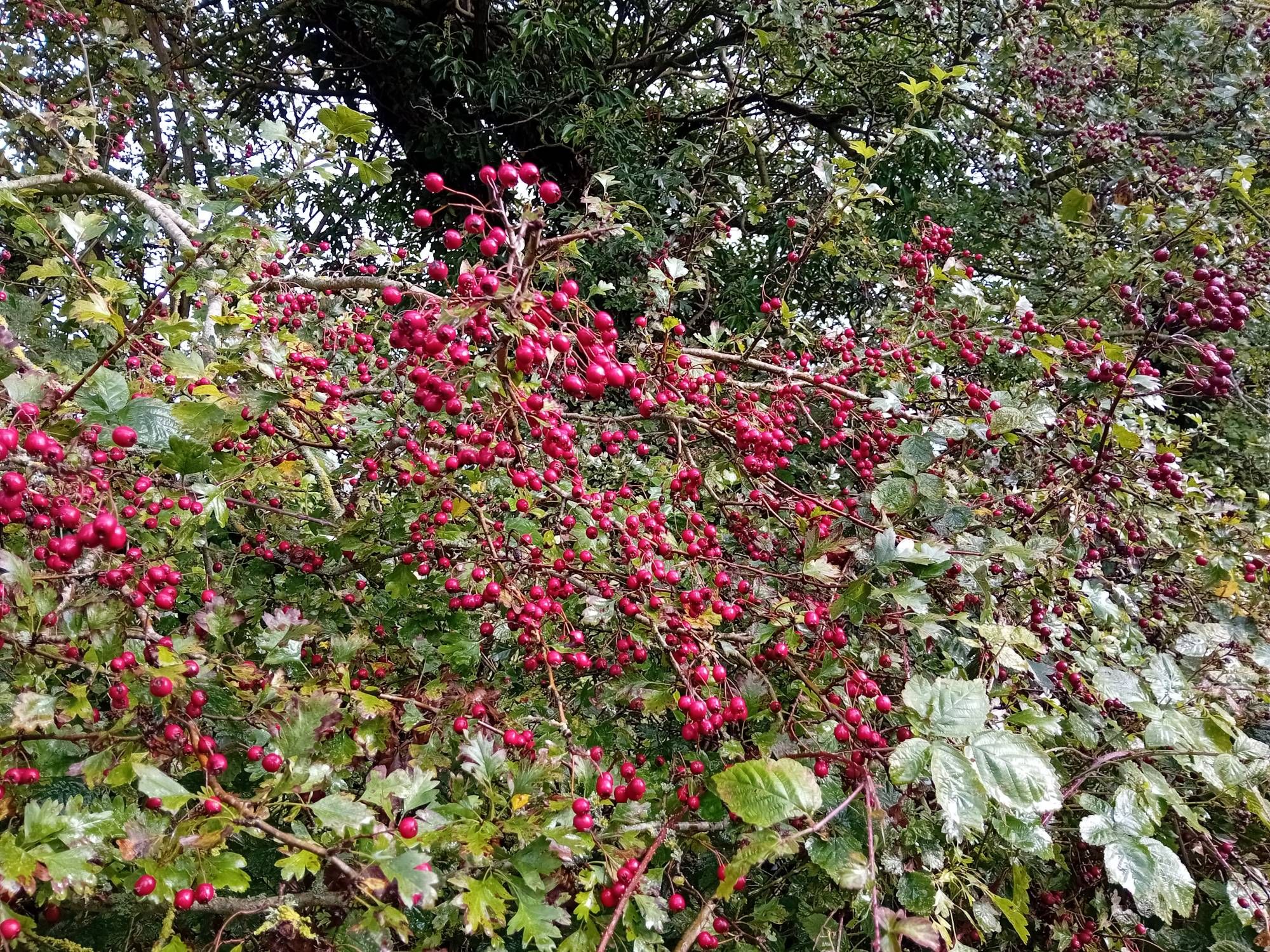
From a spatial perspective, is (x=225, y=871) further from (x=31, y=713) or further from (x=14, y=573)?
(x=14, y=573)

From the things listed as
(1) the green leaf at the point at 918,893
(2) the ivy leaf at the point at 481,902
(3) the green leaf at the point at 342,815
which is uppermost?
(1) the green leaf at the point at 918,893

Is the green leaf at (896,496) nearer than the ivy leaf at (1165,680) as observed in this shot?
No

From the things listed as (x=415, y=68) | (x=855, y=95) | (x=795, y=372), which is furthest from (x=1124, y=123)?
(x=415, y=68)

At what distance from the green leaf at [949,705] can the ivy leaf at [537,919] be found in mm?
683

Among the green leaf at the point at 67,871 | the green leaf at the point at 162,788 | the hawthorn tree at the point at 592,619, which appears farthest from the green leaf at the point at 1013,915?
the green leaf at the point at 67,871

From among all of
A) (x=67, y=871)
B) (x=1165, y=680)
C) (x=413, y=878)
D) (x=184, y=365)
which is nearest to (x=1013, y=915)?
(x=1165, y=680)

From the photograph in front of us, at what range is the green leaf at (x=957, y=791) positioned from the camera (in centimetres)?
106

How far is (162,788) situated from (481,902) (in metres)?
0.50

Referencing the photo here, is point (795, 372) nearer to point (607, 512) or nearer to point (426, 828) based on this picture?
point (607, 512)

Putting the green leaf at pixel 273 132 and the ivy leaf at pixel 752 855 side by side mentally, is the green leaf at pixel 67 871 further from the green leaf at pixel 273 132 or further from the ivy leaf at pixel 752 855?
the green leaf at pixel 273 132

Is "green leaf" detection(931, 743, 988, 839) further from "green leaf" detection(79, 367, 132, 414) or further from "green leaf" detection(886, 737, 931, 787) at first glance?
"green leaf" detection(79, 367, 132, 414)

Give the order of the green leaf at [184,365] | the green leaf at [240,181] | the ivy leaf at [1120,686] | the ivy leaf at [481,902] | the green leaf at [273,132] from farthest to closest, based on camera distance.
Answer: the green leaf at [273,132] < the green leaf at [240,181] < the ivy leaf at [1120,686] < the green leaf at [184,365] < the ivy leaf at [481,902]

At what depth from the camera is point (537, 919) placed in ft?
3.89

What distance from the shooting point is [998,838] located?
1502mm
